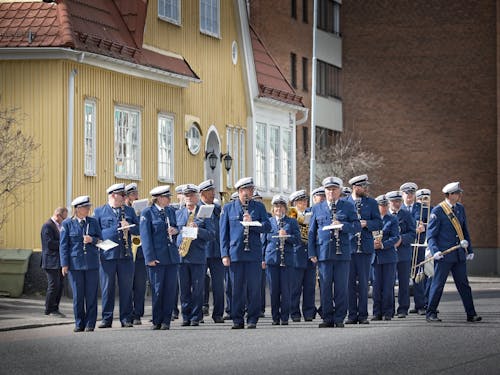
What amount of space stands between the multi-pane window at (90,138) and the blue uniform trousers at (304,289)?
9.06 metres

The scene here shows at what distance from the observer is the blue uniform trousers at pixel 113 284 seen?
2256 centimetres

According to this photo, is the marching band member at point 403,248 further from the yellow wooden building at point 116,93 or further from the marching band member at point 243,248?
the yellow wooden building at point 116,93

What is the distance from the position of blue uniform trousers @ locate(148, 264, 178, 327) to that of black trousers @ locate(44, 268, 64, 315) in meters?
3.29

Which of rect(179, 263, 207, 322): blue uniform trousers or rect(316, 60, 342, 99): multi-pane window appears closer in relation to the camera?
rect(179, 263, 207, 322): blue uniform trousers

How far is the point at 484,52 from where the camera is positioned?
62625 millimetres

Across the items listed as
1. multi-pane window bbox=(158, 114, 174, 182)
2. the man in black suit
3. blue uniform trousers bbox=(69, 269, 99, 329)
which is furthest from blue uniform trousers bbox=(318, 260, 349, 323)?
multi-pane window bbox=(158, 114, 174, 182)

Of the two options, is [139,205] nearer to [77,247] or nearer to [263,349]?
[77,247]

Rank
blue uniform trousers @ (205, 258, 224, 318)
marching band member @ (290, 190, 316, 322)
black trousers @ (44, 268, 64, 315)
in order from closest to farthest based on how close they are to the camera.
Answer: marching band member @ (290, 190, 316, 322) → blue uniform trousers @ (205, 258, 224, 318) → black trousers @ (44, 268, 64, 315)

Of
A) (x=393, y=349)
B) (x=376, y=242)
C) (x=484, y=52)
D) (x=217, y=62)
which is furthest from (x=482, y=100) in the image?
(x=393, y=349)

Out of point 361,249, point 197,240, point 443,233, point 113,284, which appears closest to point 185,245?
point 197,240

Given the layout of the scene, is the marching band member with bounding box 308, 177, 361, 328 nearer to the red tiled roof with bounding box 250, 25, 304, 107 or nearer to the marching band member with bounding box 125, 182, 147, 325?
the marching band member with bounding box 125, 182, 147, 325

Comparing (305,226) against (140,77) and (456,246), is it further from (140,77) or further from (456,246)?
(140,77)

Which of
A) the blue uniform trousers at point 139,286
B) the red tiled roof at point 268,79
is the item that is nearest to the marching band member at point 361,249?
the blue uniform trousers at point 139,286

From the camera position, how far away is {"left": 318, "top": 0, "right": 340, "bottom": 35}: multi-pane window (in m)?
61.2
